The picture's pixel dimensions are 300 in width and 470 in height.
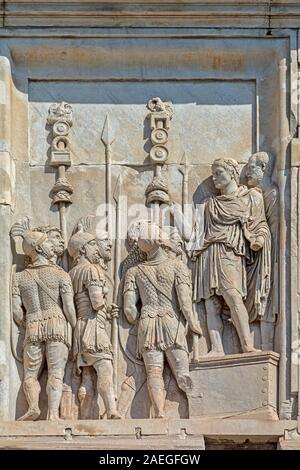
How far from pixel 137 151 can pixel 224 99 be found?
87 cm

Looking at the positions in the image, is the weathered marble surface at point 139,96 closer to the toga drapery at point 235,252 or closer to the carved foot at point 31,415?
the toga drapery at point 235,252

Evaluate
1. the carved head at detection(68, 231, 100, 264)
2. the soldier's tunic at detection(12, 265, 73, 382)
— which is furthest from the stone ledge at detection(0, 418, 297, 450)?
the carved head at detection(68, 231, 100, 264)

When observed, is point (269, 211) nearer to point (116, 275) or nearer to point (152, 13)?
point (116, 275)

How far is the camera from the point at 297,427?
24188mm

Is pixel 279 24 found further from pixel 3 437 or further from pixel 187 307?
pixel 3 437

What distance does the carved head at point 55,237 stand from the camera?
81.4 feet

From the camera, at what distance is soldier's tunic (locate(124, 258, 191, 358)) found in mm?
24500

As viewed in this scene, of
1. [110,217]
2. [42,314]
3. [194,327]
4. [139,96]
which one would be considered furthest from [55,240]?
[139,96]

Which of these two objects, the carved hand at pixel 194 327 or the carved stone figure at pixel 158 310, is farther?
the carved hand at pixel 194 327

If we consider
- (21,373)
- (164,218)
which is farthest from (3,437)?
(164,218)

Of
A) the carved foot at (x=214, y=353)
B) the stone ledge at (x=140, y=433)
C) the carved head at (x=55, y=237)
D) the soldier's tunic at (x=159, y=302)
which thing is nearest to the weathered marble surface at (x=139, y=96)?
the carved head at (x=55, y=237)

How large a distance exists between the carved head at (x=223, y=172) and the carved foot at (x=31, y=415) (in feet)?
8.07

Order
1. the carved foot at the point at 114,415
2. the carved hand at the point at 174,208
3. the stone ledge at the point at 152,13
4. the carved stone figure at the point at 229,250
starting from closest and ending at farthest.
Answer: the carved foot at the point at 114,415
the carved stone figure at the point at 229,250
the carved hand at the point at 174,208
the stone ledge at the point at 152,13

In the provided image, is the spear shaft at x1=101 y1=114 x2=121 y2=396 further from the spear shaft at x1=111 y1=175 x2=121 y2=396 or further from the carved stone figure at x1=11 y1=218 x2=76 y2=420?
the carved stone figure at x1=11 y1=218 x2=76 y2=420
